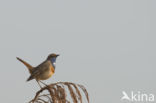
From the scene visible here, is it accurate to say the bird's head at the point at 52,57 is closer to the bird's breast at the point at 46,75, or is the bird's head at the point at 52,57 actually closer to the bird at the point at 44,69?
Answer: the bird at the point at 44,69

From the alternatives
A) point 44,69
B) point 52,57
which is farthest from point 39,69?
point 52,57

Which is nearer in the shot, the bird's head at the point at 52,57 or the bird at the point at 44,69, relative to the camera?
the bird at the point at 44,69

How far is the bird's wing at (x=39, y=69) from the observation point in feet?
20.7

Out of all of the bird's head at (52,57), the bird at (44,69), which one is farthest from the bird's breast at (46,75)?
the bird's head at (52,57)

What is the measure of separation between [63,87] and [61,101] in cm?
20

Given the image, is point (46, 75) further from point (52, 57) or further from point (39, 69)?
point (52, 57)

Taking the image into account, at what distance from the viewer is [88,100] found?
3693 mm

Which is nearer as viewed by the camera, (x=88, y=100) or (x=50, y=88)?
(x=88, y=100)

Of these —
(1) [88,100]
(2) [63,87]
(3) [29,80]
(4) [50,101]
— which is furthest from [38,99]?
(3) [29,80]

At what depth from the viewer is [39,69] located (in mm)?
A: 6531

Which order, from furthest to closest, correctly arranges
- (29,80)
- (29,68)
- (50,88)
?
1. (29,68)
2. (29,80)
3. (50,88)

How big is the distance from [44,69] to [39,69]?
203 millimetres

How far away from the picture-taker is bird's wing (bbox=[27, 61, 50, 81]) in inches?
249

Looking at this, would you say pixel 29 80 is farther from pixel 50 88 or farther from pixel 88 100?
pixel 88 100
